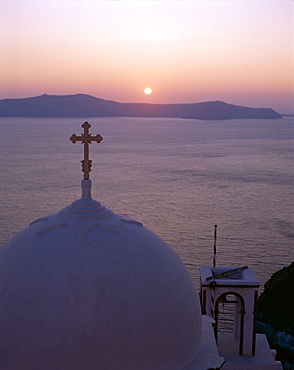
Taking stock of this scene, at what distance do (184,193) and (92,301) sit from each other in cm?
5136

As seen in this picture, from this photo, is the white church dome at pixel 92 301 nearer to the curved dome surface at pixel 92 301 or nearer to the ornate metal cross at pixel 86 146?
the curved dome surface at pixel 92 301

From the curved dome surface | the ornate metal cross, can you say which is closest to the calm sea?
the ornate metal cross

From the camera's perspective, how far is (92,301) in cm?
826

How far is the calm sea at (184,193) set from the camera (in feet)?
137

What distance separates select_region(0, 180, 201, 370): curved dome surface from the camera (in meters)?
8.03

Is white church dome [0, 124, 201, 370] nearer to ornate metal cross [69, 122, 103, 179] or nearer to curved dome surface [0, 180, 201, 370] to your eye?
curved dome surface [0, 180, 201, 370]

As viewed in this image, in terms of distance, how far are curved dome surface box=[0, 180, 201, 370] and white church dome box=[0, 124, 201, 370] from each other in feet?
0.05

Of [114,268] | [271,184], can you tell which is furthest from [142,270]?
[271,184]

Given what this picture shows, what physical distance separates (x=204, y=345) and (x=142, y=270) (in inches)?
89.5

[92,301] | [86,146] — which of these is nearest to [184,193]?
[86,146]

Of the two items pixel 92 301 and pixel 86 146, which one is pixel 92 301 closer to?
pixel 92 301

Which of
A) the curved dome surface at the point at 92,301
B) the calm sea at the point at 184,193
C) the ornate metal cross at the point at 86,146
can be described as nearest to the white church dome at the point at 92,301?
the curved dome surface at the point at 92,301

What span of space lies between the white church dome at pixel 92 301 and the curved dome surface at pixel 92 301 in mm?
16

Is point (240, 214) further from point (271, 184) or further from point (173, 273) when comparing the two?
point (173, 273)
